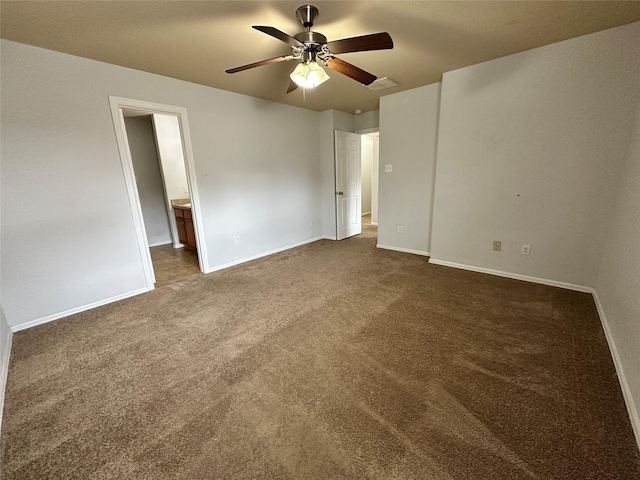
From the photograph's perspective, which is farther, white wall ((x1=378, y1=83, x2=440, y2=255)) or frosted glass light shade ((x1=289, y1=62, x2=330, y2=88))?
white wall ((x1=378, y1=83, x2=440, y2=255))

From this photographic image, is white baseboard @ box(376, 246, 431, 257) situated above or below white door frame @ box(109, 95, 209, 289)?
below

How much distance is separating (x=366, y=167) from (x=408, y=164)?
12.5 ft

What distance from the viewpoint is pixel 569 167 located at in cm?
260

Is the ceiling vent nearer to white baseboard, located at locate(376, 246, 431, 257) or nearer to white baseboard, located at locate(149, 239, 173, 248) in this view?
white baseboard, located at locate(376, 246, 431, 257)

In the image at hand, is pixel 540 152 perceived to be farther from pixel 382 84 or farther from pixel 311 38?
pixel 311 38

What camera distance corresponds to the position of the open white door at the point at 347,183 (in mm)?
4953

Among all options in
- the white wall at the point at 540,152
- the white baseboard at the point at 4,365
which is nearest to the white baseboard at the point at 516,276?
the white wall at the point at 540,152

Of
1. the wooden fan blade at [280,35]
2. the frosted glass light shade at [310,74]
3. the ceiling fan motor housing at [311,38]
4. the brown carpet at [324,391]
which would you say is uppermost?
the ceiling fan motor housing at [311,38]

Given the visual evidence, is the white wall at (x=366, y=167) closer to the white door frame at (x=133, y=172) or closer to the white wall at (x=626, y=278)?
the white door frame at (x=133, y=172)

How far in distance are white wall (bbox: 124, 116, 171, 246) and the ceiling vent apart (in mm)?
4042

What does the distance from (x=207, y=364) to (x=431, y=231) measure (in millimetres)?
3287

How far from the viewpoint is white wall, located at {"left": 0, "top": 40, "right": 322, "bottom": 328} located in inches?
87.7

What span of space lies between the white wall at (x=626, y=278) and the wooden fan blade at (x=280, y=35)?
106 inches

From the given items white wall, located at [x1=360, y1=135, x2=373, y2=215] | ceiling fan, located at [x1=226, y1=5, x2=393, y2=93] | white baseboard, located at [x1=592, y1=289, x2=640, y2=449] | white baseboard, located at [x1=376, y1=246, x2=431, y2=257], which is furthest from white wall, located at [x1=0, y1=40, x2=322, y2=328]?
white wall, located at [x1=360, y1=135, x2=373, y2=215]
